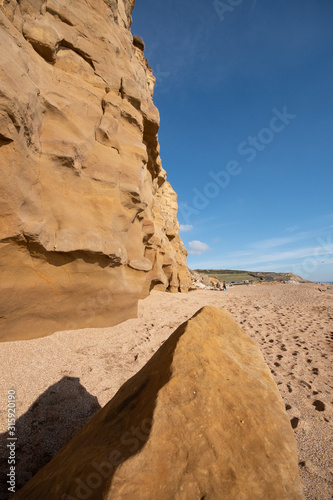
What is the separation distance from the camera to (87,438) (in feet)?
5.06

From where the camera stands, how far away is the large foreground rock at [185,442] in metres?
1.08

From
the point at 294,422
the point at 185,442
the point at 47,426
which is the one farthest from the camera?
the point at 294,422

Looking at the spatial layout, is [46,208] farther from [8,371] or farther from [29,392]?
[29,392]

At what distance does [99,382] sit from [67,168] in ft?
12.7

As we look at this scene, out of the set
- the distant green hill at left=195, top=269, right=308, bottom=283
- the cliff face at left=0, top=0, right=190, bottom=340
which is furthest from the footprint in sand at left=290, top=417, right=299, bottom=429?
the distant green hill at left=195, top=269, right=308, bottom=283

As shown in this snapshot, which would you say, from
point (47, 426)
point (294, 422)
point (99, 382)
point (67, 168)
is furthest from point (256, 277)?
point (47, 426)

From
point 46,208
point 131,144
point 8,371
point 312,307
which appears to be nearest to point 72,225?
point 46,208

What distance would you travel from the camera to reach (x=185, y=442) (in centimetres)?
126

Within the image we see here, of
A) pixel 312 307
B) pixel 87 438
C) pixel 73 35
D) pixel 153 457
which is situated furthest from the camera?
pixel 312 307

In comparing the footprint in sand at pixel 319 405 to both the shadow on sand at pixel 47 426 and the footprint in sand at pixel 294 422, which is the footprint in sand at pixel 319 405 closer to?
the footprint in sand at pixel 294 422

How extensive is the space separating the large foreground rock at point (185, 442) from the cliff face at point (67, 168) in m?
2.87

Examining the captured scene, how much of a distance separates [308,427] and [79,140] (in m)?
6.01

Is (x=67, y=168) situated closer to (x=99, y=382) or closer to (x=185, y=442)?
(x=99, y=382)

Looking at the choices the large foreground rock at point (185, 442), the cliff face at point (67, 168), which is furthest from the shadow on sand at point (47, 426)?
the cliff face at point (67, 168)
